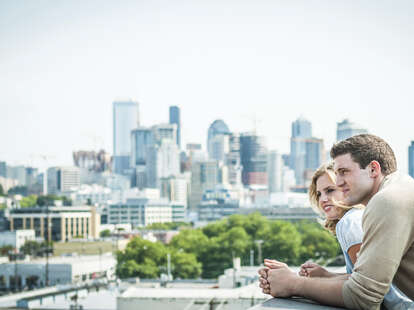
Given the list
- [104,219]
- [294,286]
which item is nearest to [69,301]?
[294,286]

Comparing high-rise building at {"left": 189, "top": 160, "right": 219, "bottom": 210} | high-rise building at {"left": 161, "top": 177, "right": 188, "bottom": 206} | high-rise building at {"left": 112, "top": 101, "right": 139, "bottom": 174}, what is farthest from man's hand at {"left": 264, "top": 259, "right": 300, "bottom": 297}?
high-rise building at {"left": 112, "top": 101, "right": 139, "bottom": 174}

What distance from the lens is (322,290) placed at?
1733mm

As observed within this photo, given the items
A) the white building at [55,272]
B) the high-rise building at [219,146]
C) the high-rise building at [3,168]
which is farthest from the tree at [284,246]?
the high-rise building at [219,146]

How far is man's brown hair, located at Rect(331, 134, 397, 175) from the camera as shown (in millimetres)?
1806

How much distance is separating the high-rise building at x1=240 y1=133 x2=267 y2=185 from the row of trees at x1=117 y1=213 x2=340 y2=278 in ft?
280

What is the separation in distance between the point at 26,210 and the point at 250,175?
227 feet

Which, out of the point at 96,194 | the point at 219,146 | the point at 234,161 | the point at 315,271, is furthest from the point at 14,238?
the point at 219,146

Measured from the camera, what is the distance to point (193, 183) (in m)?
120

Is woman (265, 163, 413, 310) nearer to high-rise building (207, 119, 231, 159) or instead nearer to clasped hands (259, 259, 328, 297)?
clasped hands (259, 259, 328, 297)

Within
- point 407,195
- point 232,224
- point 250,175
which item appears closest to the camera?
point 407,195

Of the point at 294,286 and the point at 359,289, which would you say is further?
the point at 294,286

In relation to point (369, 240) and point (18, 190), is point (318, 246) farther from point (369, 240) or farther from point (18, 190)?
A: point (18, 190)

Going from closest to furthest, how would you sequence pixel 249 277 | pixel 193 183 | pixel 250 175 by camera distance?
pixel 249 277 → pixel 193 183 → pixel 250 175

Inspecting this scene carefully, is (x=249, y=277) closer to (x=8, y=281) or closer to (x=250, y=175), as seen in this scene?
(x=8, y=281)
